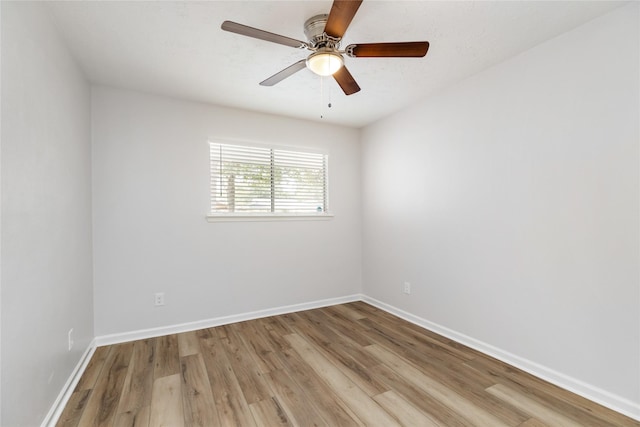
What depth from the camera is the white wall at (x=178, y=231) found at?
2672 mm

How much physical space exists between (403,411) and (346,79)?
2.11 m

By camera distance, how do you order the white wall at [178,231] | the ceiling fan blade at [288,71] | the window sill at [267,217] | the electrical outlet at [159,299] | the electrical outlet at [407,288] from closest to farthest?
1. the ceiling fan blade at [288,71]
2. the white wall at [178,231]
3. the electrical outlet at [159,299]
4. the window sill at [267,217]
5. the electrical outlet at [407,288]

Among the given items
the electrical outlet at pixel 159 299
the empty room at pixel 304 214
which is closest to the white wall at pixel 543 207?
the empty room at pixel 304 214

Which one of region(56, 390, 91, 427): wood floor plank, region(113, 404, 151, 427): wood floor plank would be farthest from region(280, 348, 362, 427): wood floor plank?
region(56, 390, 91, 427): wood floor plank

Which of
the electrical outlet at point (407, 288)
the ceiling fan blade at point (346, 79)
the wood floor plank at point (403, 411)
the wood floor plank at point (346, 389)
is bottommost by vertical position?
the wood floor plank at point (403, 411)

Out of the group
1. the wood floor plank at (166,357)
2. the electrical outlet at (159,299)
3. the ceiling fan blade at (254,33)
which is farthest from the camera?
the electrical outlet at (159,299)

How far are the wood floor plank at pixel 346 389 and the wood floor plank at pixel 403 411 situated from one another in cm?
4

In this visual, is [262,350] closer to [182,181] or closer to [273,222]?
[273,222]

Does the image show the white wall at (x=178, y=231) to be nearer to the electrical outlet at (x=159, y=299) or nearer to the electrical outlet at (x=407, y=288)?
the electrical outlet at (x=159, y=299)

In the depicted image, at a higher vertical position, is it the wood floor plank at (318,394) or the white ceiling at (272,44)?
the white ceiling at (272,44)

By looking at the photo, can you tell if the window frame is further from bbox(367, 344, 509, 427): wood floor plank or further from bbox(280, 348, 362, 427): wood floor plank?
bbox(367, 344, 509, 427): wood floor plank

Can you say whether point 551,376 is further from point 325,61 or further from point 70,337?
point 70,337

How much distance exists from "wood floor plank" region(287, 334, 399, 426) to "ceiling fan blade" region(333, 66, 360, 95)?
6.76ft

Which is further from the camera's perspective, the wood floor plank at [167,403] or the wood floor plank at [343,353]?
the wood floor plank at [343,353]
